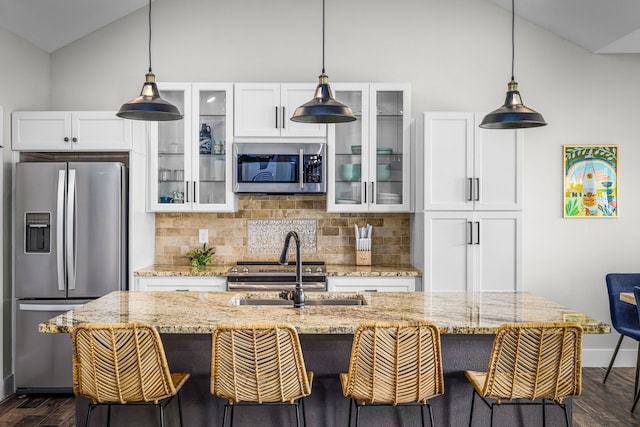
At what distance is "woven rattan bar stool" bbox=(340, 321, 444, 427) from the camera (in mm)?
2248

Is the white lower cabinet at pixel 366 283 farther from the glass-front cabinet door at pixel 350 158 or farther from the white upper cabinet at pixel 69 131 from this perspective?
the white upper cabinet at pixel 69 131

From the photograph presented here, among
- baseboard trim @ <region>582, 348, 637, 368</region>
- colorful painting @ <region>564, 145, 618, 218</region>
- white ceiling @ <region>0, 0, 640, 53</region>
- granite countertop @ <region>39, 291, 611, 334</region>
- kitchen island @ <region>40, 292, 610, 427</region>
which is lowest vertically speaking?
baseboard trim @ <region>582, 348, 637, 368</region>

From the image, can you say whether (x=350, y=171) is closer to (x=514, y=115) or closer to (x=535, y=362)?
(x=514, y=115)

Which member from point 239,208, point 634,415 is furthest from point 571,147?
point 239,208

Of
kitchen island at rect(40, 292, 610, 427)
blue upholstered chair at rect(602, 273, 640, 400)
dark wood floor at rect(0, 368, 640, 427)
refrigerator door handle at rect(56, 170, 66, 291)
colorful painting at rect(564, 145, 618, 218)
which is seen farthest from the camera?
colorful painting at rect(564, 145, 618, 218)

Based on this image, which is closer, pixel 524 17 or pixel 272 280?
pixel 272 280

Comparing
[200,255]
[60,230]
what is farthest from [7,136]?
[200,255]

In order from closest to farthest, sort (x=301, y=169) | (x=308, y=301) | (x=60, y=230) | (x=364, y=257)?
(x=308, y=301), (x=60, y=230), (x=301, y=169), (x=364, y=257)

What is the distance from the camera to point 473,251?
4391 mm

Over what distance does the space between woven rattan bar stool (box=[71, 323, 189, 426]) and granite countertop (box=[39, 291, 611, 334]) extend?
0.12 m

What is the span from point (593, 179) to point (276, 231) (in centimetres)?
291

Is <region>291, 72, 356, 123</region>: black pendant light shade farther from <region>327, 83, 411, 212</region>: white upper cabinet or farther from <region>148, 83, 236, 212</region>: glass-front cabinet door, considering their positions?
<region>148, 83, 236, 212</region>: glass-front cabinet door

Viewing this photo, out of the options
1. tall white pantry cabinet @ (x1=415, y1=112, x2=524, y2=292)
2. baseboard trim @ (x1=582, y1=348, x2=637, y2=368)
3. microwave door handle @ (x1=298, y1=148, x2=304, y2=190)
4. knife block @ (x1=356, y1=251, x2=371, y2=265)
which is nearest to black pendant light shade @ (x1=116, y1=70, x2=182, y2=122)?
microwave door handle @ (x1=298, y1=148, x2=304, y2=190)

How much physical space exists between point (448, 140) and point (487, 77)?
102 cm
